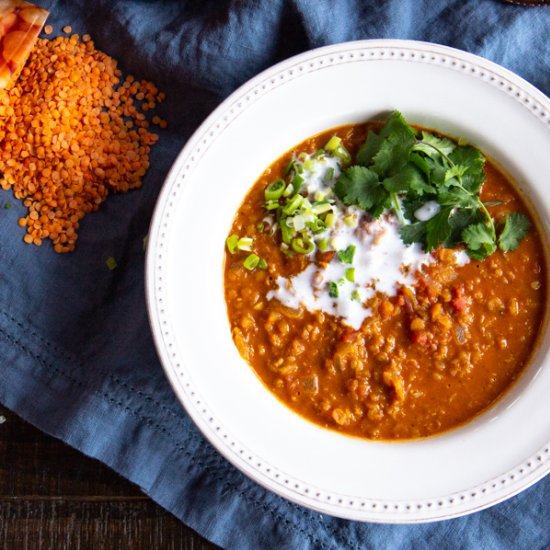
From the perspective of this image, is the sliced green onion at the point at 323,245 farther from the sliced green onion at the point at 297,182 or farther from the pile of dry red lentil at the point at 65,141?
the pile of dry red lentil at the point at 65,141

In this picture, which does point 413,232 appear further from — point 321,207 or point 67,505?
point 67,505

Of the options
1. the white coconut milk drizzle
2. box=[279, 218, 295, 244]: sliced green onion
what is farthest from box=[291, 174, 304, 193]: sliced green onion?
box=[279, 218, 295, 244]: sliced green onion

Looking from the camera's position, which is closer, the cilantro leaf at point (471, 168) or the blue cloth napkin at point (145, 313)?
the cilantro leaf at point (471, 168)

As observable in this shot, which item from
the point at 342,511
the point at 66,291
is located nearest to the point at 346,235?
the point at 342,511

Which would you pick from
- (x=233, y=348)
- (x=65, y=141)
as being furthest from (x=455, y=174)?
(x=65, y=141)

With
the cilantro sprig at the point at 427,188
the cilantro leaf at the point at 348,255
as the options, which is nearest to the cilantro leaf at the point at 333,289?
the cilantro leaf at the point at 348,255
